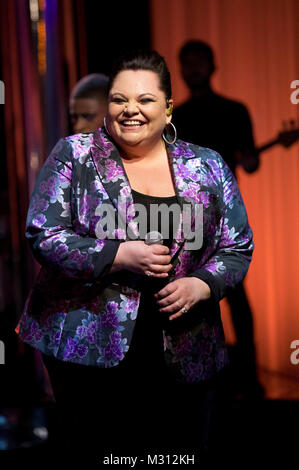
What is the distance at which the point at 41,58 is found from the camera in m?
2.71

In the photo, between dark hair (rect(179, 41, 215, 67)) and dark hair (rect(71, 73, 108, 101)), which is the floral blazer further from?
dark hair (rect(179, 41, 215, 67))

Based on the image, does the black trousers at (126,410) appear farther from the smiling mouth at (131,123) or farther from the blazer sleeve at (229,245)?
the smiling mouth at (131,123)

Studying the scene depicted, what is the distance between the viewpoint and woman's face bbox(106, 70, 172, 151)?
1.30 metres

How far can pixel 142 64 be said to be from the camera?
1.31 meters

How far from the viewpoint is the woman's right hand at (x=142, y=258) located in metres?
1.22

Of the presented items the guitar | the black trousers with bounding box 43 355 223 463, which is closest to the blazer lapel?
the black trousers with bounding box 43 355 223 463

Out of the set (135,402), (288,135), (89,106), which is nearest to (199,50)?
(288,135)

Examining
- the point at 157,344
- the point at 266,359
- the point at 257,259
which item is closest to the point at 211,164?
the point at 157,344

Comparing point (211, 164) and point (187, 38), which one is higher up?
point (187, 38)

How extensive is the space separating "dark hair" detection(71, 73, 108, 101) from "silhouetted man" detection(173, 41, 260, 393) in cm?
31

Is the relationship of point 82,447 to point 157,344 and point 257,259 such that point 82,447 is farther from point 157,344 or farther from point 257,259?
point 257,259

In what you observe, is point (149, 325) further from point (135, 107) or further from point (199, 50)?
point (199, 50)

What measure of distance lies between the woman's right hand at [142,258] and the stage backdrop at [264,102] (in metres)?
1.39

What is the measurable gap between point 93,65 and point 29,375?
1627mm
